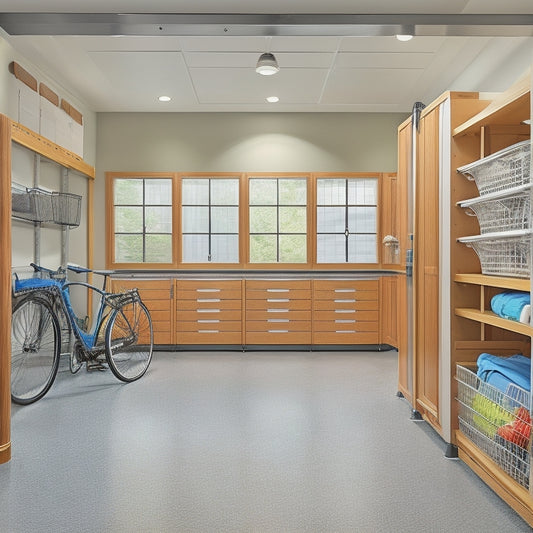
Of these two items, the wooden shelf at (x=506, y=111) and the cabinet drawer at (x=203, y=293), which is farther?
the cabinet drawer at (x=203, y=293)

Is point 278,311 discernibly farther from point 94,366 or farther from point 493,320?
point 493,320

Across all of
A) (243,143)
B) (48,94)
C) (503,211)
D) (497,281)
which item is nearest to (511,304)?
(497,281)

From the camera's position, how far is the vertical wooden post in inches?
105

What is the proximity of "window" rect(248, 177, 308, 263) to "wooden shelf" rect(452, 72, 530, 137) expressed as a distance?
12.1ft

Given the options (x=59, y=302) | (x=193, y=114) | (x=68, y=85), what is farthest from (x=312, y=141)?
(x=59, y=302)

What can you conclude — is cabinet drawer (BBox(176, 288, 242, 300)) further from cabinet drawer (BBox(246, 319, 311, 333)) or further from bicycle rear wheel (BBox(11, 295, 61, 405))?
bicycle rear wheel (BBox(11, 295, 61, 405))

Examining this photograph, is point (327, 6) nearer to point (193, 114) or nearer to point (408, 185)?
point (408, 185)

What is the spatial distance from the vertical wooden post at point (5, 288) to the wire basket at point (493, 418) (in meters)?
2.38

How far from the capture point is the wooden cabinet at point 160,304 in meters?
6.20

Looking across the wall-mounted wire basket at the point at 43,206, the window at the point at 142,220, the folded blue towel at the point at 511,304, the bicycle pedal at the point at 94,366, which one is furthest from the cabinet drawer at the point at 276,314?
the folded blue towel at the point at 511,304

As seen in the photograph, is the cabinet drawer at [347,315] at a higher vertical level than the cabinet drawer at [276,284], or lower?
lower

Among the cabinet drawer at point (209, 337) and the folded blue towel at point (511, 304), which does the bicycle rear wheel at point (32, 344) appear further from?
the folded blue towel at point (511, 304)

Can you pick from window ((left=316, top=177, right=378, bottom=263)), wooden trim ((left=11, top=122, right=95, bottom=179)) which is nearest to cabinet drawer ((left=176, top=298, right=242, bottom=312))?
window ((left=316, top=177, right=378, bottom=263))

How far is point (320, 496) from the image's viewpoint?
91.3 inches
